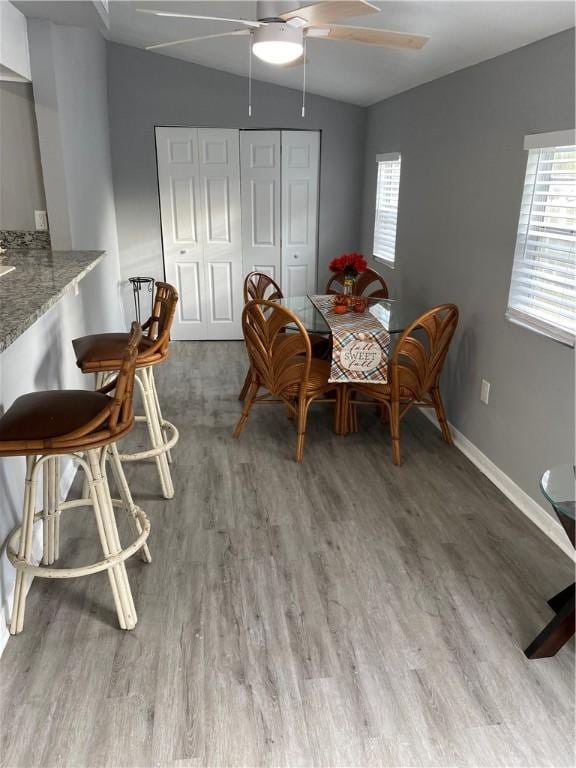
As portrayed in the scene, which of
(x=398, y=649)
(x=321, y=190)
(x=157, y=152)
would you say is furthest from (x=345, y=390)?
(x=157, y=152)

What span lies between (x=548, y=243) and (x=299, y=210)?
131 inches

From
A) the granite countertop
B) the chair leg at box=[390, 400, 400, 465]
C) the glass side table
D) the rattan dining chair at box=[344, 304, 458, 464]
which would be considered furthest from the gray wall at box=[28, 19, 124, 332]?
the glass side table

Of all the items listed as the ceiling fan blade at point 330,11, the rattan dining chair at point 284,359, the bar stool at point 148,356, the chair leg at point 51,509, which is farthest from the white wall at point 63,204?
the ceiling fan blade at point 330,11

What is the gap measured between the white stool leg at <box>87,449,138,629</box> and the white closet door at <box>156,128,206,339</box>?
3.92m

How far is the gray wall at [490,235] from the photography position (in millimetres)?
2598

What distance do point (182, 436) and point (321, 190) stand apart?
3094 millimetres

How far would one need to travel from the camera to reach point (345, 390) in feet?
11.8

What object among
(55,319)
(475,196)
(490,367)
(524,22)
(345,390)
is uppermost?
(524,22)

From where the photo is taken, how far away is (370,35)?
2480 millimetres

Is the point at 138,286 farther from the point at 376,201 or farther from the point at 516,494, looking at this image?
the point at 516,494

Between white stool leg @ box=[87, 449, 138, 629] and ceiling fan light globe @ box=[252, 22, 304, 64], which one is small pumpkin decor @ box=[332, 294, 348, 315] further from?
white stool leg @ box=[87, 449, 138, 629]

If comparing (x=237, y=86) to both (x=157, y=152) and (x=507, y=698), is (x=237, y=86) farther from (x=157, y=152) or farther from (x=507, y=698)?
(x=507, y=698)

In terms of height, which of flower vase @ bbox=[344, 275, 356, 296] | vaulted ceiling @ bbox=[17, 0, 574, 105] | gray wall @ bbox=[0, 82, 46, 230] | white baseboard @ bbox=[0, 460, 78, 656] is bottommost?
white baseboard @ bbox=[0, 460, 78, 656]

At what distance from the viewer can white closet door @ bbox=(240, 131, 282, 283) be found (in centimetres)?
539
